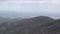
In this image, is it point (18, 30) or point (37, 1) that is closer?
point (18, 30)

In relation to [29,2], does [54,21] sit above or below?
below

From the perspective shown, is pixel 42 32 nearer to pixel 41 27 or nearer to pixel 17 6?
pixel 41 27

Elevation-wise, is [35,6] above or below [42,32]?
above

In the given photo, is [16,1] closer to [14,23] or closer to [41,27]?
[14,23]

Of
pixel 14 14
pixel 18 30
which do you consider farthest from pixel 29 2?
pixel 18 30

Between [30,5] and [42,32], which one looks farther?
[30,5]

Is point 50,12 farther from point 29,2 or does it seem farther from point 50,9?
point 29,2

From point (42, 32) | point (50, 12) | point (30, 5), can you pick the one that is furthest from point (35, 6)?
point (42, 32)

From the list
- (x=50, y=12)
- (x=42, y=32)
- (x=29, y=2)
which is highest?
(x=29, y=2)
